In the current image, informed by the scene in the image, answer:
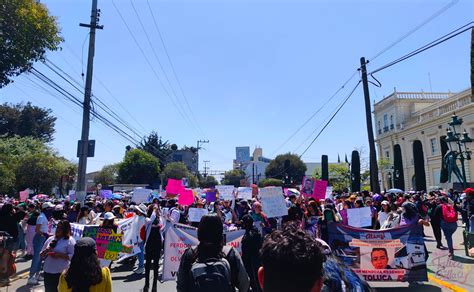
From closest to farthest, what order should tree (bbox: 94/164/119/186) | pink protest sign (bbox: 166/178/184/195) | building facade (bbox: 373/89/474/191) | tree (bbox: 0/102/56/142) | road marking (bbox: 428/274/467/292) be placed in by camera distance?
road marking (bbox: 428/274/467/292) < pink protest sign (bbox: 166/178/184/195) < building facade (bbox: 373/89/474/191) < tree (bbox: 0/102/56/142) < tree (bbox: 94/164/119/186)

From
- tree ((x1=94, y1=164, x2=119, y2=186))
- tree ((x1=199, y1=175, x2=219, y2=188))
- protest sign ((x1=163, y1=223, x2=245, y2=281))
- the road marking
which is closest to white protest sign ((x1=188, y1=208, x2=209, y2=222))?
protest sign ((x1=163, y1=223, x2=245, y2=281))

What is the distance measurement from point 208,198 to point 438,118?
33.7 metres

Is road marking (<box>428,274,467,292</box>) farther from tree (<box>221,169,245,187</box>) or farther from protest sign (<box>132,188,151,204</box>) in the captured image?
tree (<box>221,169,245,187</box>)

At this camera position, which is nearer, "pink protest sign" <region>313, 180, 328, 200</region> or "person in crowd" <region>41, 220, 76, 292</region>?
"person in crowd" <region>41, 220, 76, 292</region>

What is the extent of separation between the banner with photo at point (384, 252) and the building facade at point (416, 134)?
29.3 m

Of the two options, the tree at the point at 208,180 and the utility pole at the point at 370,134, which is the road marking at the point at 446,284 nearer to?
the utility pole at the point at 370,134

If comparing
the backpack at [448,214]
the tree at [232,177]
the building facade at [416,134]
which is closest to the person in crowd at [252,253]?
the backpack at [448,214]

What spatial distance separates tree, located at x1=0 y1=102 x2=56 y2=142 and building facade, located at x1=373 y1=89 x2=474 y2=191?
52834 millimetres

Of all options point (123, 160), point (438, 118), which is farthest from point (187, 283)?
point (123, 160)

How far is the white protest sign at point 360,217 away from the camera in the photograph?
355 inches

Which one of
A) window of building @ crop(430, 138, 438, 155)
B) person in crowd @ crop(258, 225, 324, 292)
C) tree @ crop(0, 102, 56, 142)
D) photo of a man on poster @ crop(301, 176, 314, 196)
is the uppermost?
tree @ crop(0, 102, 56, 142)

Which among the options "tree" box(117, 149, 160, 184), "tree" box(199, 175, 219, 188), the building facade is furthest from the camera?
"tree" box(199, 175, 219, 188)

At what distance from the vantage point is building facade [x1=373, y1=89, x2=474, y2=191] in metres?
A: 37.1

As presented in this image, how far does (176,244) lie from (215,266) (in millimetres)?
4119
